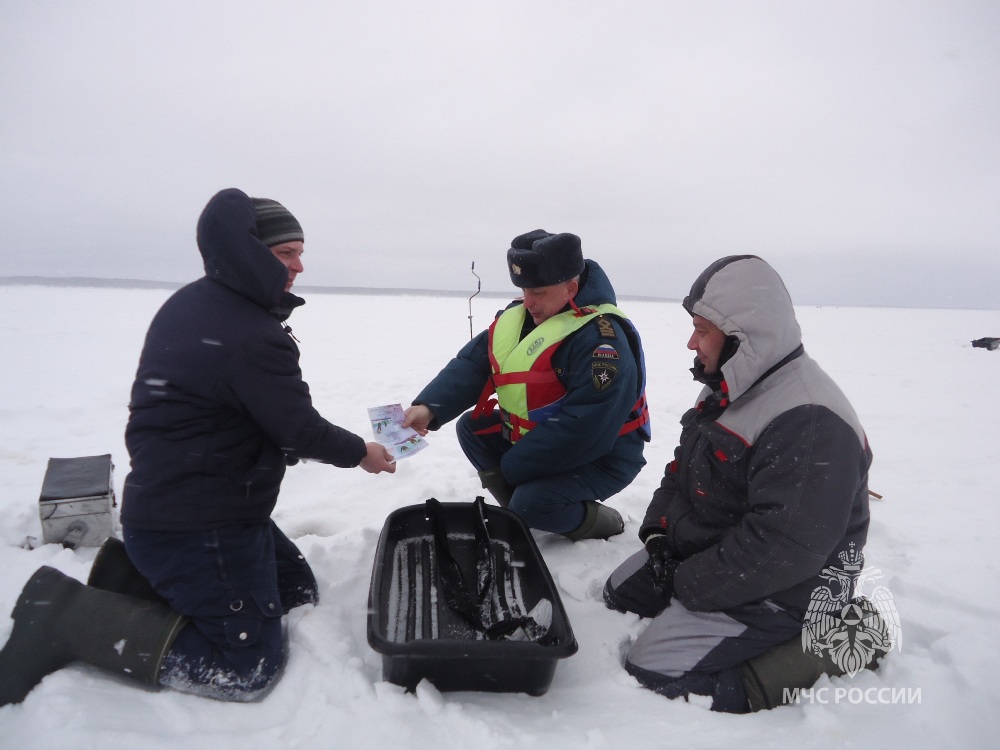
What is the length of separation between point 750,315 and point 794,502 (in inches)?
25.3

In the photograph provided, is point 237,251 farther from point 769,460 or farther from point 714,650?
point 714,650

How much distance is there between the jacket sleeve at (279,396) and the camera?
6.06 ft

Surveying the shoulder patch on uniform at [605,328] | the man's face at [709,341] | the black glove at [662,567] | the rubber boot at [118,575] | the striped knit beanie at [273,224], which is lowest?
the black glove at [662,567]

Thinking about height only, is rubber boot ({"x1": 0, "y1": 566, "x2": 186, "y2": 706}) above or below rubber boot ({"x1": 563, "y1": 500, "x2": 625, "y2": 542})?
above

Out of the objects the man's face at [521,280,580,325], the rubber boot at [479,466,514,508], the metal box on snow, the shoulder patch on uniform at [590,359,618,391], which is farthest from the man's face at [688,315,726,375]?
the metal box on snow

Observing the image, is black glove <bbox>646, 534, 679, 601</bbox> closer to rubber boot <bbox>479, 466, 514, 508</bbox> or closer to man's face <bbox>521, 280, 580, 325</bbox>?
rubber boot <bbox>479, 466, 514, 508</bbox>

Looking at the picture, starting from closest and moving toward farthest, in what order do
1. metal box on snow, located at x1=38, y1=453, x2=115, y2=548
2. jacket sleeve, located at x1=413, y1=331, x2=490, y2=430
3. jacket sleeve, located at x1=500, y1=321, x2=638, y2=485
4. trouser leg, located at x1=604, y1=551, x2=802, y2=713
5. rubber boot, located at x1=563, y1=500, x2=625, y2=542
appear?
trouser leg, located at x1=604, y1=551, x2=802, y2=713, metal box on snow, located at x1=38, y1=453, x2=115, y2=548, jacket sleeve, located at x1=500, y1=321, x2=638, y2=485, rubber boot, located at x1=563, y1=500, x2=625, y2=542, jacket sleeve, located at x1=413, y1=331, x2=490, y2=430

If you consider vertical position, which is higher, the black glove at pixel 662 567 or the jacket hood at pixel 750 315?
the jacket hood at pixel 750 315

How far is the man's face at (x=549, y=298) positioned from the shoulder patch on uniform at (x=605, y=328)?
0.24 metres

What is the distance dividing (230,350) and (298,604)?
122cm

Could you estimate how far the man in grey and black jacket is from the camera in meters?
1.75

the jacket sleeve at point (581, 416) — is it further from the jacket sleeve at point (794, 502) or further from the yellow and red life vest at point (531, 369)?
the jacket sleeve at point (794, 502)

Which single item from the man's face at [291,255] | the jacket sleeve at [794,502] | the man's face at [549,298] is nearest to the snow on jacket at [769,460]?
the jacket sleeve at [794,502]

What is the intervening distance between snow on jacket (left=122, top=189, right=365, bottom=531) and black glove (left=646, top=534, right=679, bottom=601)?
1.52m
